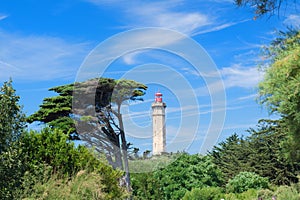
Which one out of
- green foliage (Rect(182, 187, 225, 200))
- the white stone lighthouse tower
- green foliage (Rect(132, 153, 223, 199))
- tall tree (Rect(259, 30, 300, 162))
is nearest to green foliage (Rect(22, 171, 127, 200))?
tall tree (Rect(259, 30, 300, 162))

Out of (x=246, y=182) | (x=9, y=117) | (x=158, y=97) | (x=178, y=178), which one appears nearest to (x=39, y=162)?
(x=9, y=117)

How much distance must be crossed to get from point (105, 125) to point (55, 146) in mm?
13837

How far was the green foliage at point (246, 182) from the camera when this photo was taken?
2658 cm

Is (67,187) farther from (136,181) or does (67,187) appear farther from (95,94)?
(136,181)

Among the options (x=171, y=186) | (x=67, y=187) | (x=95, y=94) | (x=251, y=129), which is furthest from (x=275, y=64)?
(x=251, y=129)

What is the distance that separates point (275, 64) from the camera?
300 inches

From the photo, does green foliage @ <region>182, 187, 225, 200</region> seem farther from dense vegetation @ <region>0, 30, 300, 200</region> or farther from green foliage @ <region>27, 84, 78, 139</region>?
green foliage @ <region>27, 84, 78, 139</region>

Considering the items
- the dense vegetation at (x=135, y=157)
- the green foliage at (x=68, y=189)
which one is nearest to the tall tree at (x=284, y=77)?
the dense vegetation at (x=135, y=157)

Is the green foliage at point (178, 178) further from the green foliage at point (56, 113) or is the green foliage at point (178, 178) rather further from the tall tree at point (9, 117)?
the tall tree at point (9, 117)

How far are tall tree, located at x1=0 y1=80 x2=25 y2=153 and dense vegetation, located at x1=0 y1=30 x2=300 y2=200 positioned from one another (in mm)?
23

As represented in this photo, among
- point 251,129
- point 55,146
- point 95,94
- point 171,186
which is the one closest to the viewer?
point 55,146

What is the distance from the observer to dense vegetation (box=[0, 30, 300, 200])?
8.20 meters

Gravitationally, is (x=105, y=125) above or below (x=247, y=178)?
above

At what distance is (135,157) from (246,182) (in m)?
6.33
